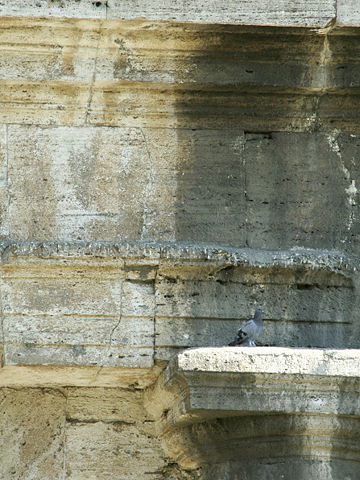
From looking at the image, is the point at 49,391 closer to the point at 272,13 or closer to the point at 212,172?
the point at 212,172

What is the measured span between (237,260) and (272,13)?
44.4 inches

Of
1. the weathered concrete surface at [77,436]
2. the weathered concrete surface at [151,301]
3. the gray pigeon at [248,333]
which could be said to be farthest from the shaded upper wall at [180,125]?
the weathered concrete surface at [77,436]

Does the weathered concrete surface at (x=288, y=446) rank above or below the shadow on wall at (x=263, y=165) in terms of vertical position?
below

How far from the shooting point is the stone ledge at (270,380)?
4652mm

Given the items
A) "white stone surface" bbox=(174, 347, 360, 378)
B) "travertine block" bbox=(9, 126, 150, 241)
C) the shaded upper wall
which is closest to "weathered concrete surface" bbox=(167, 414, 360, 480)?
"white stone surface" bbox=(174, 347, 360, 378)

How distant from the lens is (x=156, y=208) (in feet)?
17.6

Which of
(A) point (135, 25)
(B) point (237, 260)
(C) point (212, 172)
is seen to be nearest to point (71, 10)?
(A) point (135, 25)

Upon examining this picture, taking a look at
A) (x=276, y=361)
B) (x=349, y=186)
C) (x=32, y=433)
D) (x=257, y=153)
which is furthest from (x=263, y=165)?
(x=32, y=433)

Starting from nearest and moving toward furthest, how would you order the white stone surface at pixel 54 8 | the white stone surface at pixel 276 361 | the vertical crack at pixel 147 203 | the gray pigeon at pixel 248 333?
the white stone surface at pixel 276 361
the gray pigeon at pixel 248 333
the white stone surface at pixel 54 8
the vertical crack at pixel 147 203

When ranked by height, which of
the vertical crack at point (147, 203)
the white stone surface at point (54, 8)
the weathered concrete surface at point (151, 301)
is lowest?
the weathered concrete surface at point (151, 301)

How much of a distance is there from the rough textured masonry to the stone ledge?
0.27m

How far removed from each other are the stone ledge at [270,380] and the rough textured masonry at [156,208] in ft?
0.89

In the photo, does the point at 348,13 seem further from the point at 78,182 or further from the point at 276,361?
the point at 276,361

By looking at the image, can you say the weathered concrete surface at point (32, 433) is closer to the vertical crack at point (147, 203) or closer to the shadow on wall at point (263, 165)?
the vertical crack at point (147, 203)
